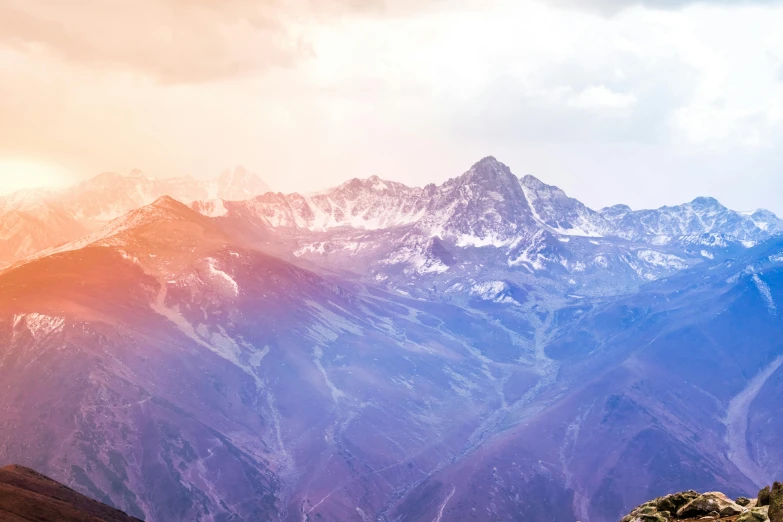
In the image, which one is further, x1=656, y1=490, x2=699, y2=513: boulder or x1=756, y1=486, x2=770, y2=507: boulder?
x1=656, y1=490, x2=699, y2=513: boulder

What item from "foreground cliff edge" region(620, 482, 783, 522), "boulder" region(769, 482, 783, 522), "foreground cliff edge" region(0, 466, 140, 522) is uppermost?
"boulder" region(769, 482, 783, 522)

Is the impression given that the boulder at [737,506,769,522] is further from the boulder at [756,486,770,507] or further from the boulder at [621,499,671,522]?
the boulder at [621,499,671,522]

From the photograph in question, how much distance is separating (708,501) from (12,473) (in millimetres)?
181915

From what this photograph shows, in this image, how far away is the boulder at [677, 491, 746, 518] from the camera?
234 feet

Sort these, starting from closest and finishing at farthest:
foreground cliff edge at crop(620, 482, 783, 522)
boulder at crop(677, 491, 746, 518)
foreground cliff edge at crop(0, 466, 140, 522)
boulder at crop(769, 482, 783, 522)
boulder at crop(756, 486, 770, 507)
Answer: boulder at crop(769, 482, 783, 522)
foreground cliff edge at crop(620, 482, 783, 522)
boulder at crop(756, 486, 770, 507)
boulder at crop(677, 491, 746, 518)
foreground cliff edge at crop(0, 466, 140, 522)

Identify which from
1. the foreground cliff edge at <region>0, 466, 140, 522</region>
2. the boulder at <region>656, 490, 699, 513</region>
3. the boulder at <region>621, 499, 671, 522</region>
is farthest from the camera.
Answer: the foreground cliff edge at <region>0, 466, 140, 522</region>

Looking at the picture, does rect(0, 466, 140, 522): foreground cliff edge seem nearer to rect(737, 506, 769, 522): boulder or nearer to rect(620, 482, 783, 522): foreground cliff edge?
rect(620, 482, 783, 522): foreground cliff edge

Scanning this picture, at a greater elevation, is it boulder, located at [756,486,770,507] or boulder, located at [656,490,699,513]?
boulder, located at [756,486,770,507]

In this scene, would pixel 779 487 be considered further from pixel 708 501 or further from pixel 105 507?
pixel 105 507

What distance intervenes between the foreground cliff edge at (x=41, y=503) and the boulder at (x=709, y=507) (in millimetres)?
145718

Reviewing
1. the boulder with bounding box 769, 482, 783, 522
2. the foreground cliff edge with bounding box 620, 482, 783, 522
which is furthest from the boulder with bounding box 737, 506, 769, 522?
the boulder with bounding box 769, 482, 783, 522

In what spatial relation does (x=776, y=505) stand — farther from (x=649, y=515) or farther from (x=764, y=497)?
(x=649, y=515)

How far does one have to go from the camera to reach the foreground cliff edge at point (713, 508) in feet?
211

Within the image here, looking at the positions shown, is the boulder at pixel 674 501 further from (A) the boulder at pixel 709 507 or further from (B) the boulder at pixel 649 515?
(A) the boulder at pixel 709 507
